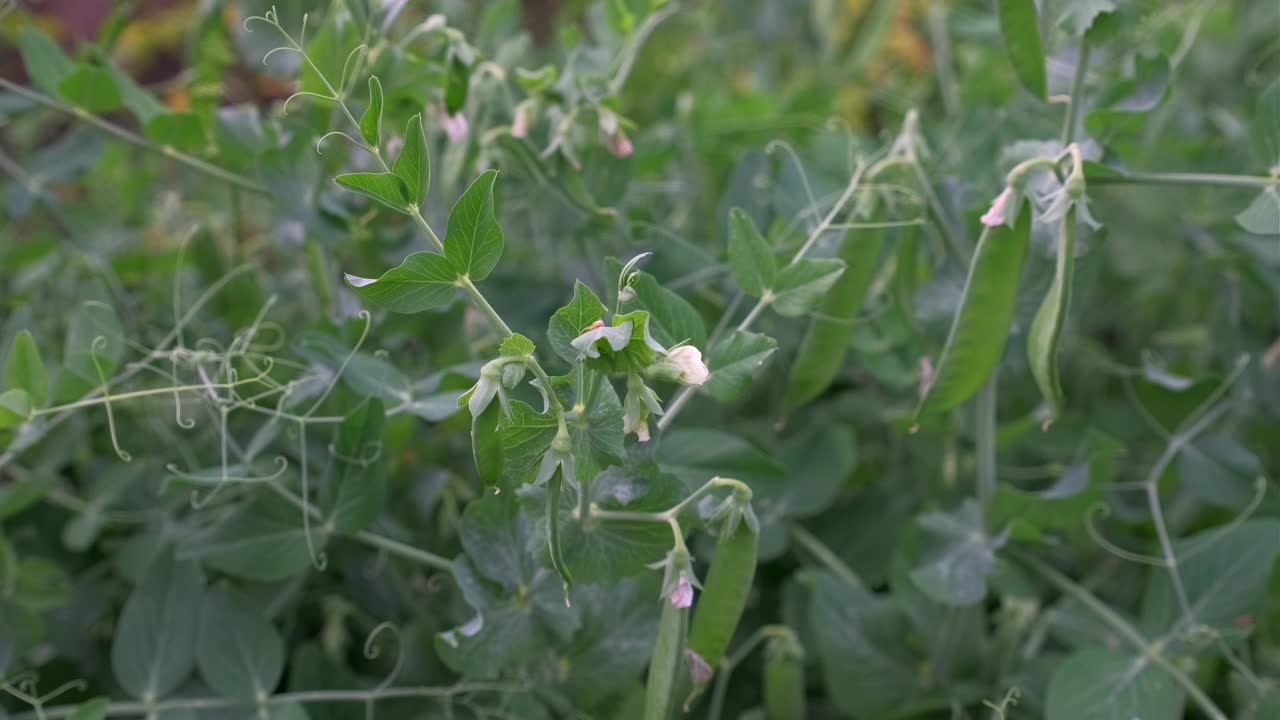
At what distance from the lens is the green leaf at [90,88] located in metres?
1.01

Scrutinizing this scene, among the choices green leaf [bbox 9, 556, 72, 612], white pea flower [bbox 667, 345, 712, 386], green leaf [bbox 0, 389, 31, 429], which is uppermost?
white pea flower [bbox 667, 345, 712, 386]

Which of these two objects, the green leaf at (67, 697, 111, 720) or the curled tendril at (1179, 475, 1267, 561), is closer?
the green leaf at (67, 697, 111, 720)

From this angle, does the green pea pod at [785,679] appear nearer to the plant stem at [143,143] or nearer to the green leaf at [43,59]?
the plant stem at [143,143]

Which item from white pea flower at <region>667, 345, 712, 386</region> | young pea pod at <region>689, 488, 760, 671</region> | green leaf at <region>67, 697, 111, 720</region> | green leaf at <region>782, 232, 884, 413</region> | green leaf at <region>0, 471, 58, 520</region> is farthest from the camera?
green leaf at <region>0, 471, 58, 520</region>

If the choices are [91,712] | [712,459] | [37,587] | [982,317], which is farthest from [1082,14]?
[37,587]

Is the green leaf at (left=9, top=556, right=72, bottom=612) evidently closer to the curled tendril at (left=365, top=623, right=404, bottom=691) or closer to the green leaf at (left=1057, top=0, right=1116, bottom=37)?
the curled tendril at (left=365, top=623, right=404, bottom=691)

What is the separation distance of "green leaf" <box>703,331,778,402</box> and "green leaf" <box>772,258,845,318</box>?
7 cm

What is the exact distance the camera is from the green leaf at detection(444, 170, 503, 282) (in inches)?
24.4

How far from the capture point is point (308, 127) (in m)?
1.02

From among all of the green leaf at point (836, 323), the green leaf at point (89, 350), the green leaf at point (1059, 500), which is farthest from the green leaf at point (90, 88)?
the green leaf at point (1059, 500)

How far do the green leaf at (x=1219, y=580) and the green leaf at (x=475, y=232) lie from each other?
0.72 meters

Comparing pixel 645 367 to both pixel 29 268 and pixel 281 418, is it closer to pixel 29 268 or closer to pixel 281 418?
pixel 281 418

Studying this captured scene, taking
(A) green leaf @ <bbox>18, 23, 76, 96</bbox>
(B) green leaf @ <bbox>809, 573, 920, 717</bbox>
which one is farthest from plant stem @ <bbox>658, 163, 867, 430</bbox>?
(A) green leaf @ <bbox>18, 23, 76, 96</bbox>

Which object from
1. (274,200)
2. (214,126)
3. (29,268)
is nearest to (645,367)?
(274,200)
